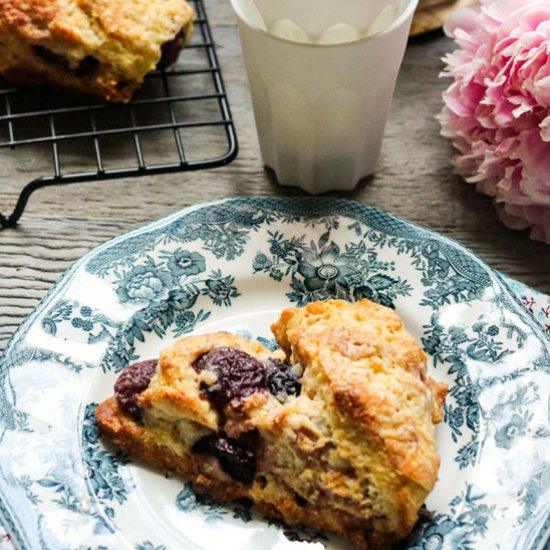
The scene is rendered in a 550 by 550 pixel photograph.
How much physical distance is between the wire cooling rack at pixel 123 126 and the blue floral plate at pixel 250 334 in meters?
0.36

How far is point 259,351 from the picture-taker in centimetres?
169

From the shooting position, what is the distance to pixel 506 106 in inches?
80.0

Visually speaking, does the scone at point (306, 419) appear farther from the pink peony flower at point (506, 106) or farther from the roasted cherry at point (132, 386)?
the pink peony flower at point (506, 106)

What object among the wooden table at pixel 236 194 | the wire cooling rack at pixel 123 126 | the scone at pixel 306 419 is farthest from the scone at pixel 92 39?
the scone at pixel 306 419

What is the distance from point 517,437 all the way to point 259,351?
0.53 meters

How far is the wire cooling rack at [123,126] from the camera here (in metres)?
A: 2.27

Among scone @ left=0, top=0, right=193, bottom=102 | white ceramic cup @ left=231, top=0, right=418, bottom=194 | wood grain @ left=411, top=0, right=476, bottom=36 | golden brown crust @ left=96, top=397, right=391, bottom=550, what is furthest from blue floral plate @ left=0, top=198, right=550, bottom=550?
wood grain @ left=411, top=0, right=476, bottom=36

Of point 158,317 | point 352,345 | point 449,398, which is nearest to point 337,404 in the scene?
point 352,345

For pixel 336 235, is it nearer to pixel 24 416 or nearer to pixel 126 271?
pixel 126 271

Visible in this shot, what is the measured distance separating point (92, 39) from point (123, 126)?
28cm

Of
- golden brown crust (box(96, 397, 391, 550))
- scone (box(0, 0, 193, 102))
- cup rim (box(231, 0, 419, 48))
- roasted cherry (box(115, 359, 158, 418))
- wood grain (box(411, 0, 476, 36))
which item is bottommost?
golden brown crust (box(96, 397, 391, 550))

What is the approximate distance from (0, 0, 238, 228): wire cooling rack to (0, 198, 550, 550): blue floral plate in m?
0.36

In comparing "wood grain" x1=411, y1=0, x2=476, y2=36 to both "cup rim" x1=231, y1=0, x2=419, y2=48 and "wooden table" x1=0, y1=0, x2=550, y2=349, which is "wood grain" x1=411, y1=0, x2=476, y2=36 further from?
"cup rim" x1=231, y1=0, x2=419, y2=48

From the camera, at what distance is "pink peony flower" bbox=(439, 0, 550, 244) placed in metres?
1.94
